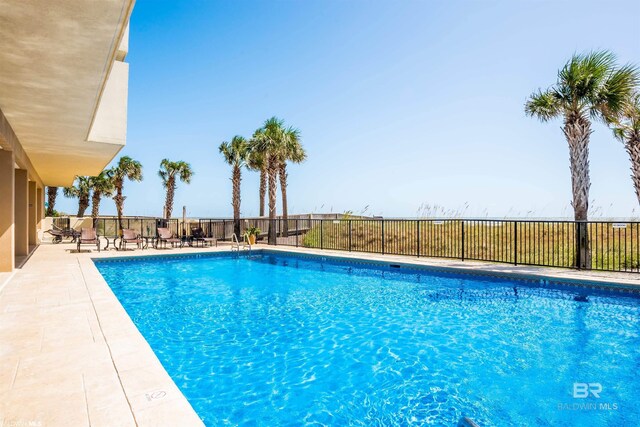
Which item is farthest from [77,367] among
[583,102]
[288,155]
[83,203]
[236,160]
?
[83,203]

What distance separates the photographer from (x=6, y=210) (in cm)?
731

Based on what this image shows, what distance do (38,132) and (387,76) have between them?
A: 35.1 ft

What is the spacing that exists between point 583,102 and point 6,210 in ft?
42.9

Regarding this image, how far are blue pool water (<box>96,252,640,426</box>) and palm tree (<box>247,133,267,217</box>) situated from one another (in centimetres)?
1081

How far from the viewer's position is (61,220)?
20.5 metres

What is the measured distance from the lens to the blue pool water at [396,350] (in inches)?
118

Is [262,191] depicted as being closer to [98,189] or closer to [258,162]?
[258,162]

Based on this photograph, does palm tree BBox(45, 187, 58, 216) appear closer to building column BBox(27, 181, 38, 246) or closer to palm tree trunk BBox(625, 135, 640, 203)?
building column BBox(27, 181, 38, 246)

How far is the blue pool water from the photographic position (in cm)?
299

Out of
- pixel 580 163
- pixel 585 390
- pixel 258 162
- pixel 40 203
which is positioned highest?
pixel 258 162

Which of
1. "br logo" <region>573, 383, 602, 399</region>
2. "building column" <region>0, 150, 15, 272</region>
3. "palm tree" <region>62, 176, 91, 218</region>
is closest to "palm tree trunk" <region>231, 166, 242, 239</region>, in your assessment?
"palm tree" <region>62, 176, 91, 218</region>

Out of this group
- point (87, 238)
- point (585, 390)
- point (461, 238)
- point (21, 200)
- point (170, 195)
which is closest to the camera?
point (585, 390)

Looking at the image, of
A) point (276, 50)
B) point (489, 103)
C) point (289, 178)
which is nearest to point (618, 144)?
point (489, 103)

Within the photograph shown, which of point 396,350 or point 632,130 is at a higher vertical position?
point 632,130
